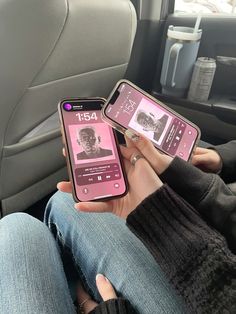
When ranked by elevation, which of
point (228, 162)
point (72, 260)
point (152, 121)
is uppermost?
point (152, 121)

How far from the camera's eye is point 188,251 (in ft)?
1.55

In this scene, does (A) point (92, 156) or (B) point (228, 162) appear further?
(B) point (228, 162)

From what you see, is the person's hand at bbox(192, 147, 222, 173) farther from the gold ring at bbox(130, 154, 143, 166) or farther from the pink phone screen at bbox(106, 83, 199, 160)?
the gold ring at bbox(130, 154, 143, 166)

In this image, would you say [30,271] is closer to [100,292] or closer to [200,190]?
[100,292]

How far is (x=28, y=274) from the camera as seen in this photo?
1.91 ft

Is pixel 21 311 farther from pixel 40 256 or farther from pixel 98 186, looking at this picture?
pixel 98 186

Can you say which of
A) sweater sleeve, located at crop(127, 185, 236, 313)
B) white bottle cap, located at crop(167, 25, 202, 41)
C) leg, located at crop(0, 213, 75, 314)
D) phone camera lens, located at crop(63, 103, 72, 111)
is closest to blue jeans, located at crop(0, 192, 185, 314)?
leg, located at crop(0, 213, 75, 314)

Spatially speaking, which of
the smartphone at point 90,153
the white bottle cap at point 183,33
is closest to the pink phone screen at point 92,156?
the smartphone at point 90,153

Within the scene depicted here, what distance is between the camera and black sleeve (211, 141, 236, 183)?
0.76 metres

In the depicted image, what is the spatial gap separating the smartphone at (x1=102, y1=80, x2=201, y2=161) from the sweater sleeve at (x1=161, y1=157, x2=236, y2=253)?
0.11 meters

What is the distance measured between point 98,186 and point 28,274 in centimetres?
18

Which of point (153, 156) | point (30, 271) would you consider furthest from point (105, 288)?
point (153, 156)

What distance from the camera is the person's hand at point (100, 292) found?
1.90 ft

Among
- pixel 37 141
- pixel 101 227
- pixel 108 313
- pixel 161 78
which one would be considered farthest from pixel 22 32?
pixel 161 78
